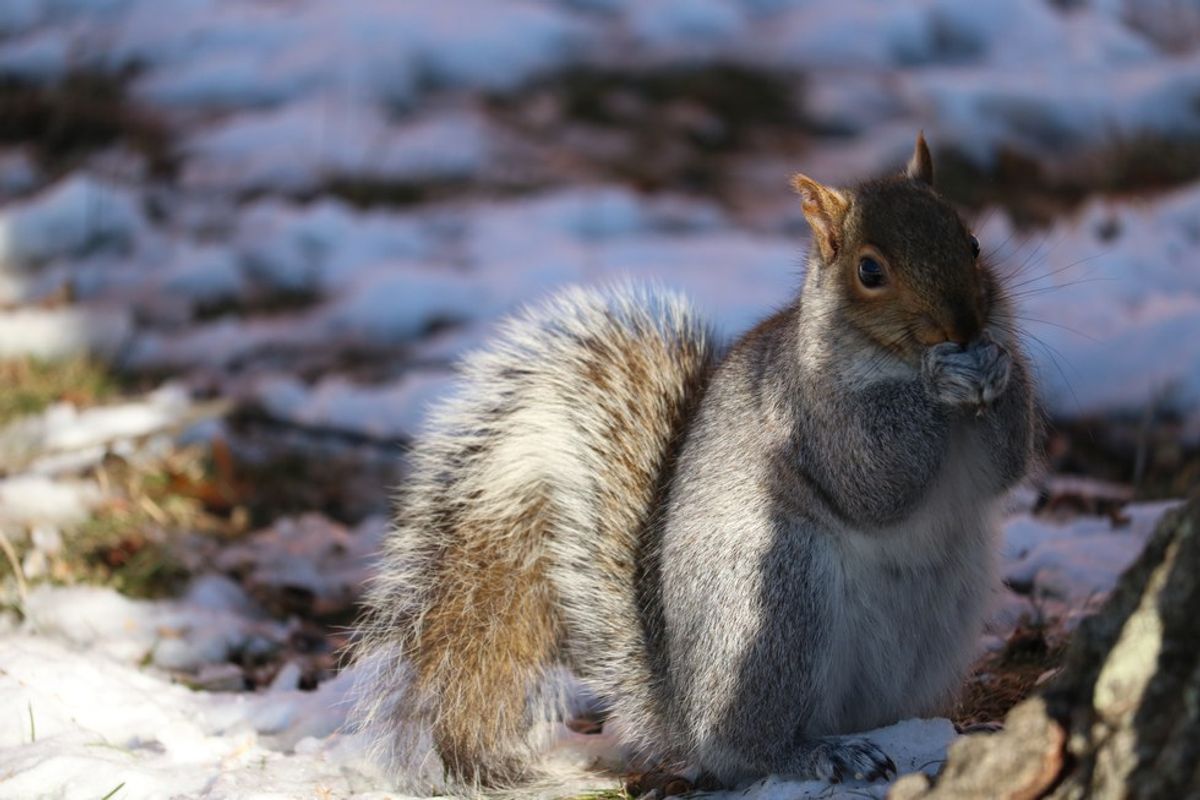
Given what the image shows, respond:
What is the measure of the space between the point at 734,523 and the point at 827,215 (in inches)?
17.0

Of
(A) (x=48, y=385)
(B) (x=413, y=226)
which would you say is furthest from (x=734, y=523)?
(B) (x=413, y=226)

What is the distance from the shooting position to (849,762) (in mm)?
1751

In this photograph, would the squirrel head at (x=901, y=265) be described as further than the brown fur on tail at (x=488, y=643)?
No

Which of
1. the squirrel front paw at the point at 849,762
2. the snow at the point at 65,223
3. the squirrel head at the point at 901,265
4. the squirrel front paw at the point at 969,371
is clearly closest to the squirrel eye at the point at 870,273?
the squirrel head at the point at 901,265

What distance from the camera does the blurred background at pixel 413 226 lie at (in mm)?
2943

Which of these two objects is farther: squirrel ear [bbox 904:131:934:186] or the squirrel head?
squirrel ear [bbox 904:131:934:186]

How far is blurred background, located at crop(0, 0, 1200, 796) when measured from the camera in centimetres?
294

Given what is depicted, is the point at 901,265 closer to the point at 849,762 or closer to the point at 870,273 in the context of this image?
the point at 870,273

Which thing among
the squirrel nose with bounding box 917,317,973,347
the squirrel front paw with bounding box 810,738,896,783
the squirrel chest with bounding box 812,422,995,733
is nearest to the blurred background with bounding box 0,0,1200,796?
the squirrel chest with bounding box 812,422,995,733

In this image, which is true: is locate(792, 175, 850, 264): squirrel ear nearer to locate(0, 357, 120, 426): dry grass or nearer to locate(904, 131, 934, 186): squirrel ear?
locate(904, 131, 934, 186): squirrel ear

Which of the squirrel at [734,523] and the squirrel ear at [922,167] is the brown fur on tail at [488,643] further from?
the squirrel ear at [922,167]

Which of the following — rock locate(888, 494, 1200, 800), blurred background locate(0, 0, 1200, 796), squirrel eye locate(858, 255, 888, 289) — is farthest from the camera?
blurred background locate(0, 0, 1200, 796)

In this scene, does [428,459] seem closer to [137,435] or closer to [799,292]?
[799,292]

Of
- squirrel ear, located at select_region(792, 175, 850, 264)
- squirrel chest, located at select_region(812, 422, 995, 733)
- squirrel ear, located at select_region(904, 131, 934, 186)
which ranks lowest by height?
squirrel chest, located at select_region(812, 422, 995, 733)
